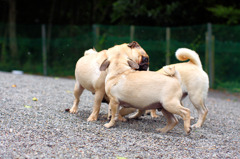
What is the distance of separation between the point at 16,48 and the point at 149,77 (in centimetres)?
1210

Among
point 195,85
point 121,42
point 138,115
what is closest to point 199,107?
point 195,85

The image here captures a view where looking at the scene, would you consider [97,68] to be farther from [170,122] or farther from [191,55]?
[191,55]

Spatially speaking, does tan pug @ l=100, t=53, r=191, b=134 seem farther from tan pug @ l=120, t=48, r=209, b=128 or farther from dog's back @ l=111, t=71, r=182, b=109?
tan pug @ l=120, t=48, r=209, b=128

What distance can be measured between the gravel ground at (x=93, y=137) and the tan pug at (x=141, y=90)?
0.34 m

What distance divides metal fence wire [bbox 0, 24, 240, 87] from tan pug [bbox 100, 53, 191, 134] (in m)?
6.39

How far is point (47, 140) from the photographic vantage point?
4.30m

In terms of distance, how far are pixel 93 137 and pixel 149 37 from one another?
852 centimetres

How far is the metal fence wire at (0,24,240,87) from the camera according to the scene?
11883 millimetres

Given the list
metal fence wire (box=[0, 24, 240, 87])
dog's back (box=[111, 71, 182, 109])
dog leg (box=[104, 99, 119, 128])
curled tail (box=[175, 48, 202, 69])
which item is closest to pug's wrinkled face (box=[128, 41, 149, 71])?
dog's back (box=[111, 71, 182, 109])

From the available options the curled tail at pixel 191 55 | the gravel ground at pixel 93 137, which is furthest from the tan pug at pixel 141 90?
the curled tail at pixel 191 55

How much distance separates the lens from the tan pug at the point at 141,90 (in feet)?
15.8

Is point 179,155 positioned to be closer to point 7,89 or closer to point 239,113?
point 239,113

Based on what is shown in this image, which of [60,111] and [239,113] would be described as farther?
[239,113]

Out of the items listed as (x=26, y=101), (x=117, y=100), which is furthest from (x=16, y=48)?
(x=117, y=100)
